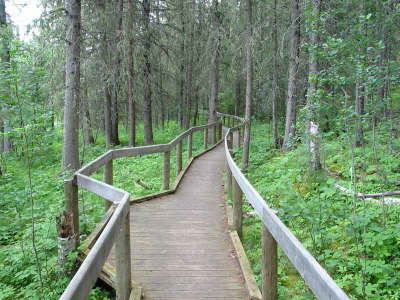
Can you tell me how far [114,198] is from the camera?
3.84m

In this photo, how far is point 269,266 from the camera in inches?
124

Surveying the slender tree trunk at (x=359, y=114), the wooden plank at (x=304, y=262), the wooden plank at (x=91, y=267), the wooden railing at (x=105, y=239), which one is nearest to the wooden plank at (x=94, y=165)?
the wooden railing at (x=105, y=239)

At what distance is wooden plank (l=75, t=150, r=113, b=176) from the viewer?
496 centimetres

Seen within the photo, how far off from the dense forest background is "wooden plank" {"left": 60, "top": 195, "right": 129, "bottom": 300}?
188 cm

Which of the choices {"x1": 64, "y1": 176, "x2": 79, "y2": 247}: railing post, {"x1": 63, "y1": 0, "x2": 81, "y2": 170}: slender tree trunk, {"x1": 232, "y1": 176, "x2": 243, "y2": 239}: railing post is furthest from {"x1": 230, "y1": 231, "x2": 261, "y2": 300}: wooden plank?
{"x1": 63, "y1": 0, "x2": 81, "y2": 170}: slender tree trunk

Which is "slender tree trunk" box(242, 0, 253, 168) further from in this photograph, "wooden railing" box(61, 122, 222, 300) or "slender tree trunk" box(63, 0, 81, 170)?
"wooden railing" box(61, 122, 222, 300)

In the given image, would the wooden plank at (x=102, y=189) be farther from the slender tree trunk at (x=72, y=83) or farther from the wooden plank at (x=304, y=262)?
the slender tree trunk at (x=72, y=83)

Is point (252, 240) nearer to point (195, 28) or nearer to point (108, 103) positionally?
point (108, 103)

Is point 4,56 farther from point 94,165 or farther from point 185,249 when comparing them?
point 185,249

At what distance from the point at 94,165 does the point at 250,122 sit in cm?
817

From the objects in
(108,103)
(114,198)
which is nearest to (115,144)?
(108,103)

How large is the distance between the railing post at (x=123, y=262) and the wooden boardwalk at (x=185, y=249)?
393 mm

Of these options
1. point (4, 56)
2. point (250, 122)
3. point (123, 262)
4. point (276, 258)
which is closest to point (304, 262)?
point (276, 258)

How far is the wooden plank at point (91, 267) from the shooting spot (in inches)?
69.9
